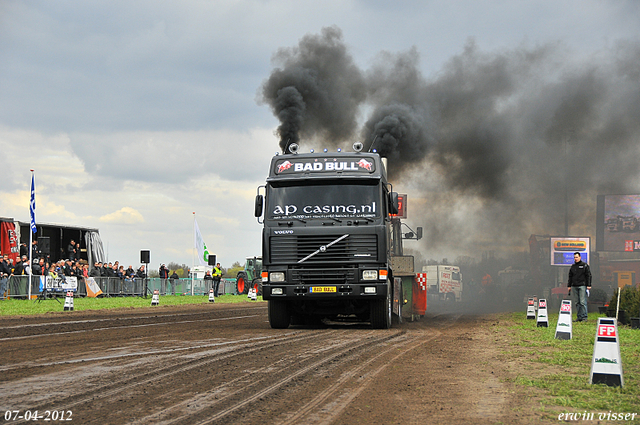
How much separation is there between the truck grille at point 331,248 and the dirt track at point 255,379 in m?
1.80

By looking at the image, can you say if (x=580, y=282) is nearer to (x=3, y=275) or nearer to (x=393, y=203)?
(x=393, y=203)

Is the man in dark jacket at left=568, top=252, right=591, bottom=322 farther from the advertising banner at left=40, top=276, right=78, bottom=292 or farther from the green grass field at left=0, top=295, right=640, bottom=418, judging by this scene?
the advertising banner at left=40, top=276, right=78, bottom=292

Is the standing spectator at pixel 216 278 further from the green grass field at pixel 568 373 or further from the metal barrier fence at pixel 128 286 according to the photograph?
the green grass field at pixel 568 373

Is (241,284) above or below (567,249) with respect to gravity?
→ below

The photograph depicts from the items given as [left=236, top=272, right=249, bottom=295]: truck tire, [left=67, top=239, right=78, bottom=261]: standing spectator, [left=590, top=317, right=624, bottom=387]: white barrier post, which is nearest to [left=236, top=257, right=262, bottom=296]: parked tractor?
[left=236, top=272, right=249, bottom=295]: truck tire

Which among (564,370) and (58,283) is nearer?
(564,370)

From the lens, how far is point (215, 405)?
645 centimetres

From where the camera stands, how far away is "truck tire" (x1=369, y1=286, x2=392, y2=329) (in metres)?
15.5

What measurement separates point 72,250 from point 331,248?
78.8 ft

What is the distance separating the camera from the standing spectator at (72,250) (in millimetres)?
34456

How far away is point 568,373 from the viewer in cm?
877

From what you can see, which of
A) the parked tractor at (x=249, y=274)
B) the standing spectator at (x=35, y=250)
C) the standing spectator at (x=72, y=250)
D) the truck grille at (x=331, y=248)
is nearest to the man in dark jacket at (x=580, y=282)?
the truck grille at (x=331, y=248)

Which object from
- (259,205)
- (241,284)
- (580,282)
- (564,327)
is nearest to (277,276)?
(259,205)

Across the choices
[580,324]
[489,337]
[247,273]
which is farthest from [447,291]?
[489,337]
